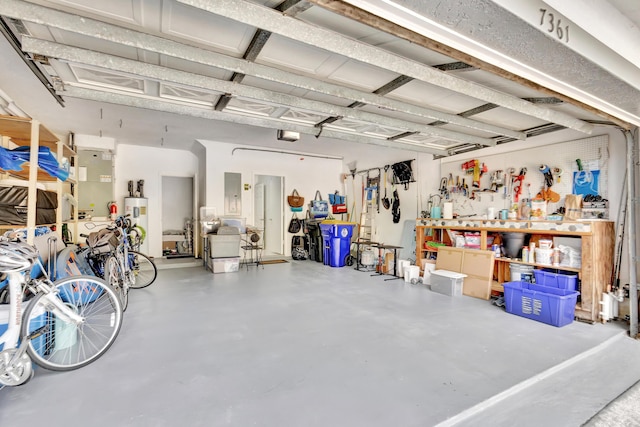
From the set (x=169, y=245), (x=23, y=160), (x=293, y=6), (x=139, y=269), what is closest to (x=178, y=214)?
(x=169, y=245)

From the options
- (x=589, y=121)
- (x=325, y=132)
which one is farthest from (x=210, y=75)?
(x=589, y=121)

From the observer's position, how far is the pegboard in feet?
12.7

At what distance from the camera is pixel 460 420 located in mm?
1778

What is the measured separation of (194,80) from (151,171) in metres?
5.79

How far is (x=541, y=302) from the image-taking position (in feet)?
11.5

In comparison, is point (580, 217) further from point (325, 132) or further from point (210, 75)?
point (210, 75)

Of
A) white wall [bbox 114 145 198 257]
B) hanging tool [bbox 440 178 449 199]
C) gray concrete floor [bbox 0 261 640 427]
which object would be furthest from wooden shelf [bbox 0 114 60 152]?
hanging tool [bbox 440 178 449 199]

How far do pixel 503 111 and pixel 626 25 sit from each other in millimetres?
1883

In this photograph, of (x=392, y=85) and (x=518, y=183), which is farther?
(x=518, y=183)

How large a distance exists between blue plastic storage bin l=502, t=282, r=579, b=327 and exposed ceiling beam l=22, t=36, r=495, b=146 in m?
2.46

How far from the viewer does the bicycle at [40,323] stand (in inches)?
76.9

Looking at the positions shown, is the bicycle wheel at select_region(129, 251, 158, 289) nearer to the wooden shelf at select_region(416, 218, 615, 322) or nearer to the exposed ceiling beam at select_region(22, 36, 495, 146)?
the exposed ceiling beam at select_region(22, 36, 495, 146)

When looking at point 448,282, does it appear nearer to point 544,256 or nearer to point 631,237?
point 544,256

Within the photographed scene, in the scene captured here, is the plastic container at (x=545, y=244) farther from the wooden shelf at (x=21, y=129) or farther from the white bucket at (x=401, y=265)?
the wooden shelf at (x=21, y=129)
